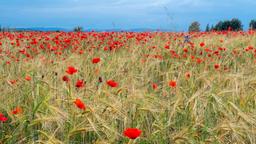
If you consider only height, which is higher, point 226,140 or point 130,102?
point 130,102

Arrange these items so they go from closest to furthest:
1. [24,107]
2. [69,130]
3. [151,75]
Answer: [69,130], [24,107], [151,75]

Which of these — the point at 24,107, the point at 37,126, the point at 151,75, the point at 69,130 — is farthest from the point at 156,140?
the point at 151,75

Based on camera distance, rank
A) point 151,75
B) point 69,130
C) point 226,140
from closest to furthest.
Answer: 1. point 69,130
2. point 226,140
3. point 151,75

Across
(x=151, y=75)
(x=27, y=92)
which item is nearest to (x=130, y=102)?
(x=27, y=92)

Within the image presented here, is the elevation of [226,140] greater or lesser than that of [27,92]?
lesser

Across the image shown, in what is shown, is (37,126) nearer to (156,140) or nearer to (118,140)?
(118,140)

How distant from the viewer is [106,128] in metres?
2.53

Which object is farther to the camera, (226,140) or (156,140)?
(226,140)

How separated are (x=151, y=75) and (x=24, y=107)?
6.31 ft

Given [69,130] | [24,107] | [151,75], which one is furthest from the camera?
[151,75]

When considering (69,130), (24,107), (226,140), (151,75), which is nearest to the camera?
(69,130)

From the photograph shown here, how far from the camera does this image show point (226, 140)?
270 cm

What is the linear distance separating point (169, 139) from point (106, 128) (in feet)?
1.18

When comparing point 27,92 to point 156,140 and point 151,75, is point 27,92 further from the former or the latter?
point 151,75
